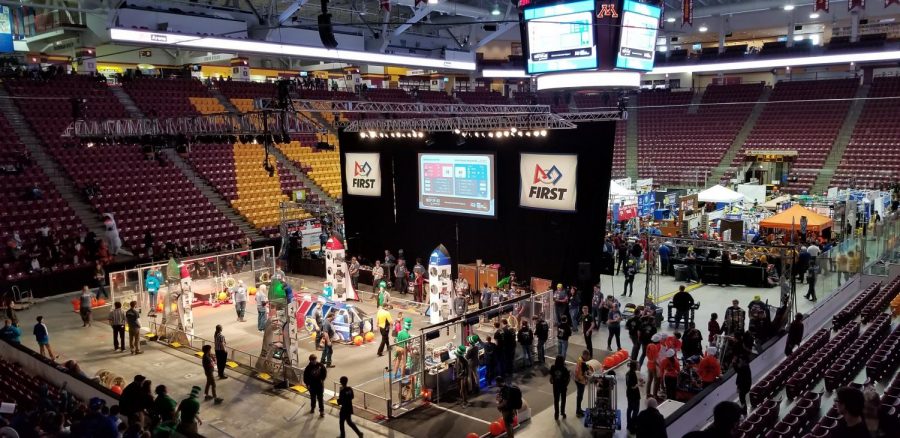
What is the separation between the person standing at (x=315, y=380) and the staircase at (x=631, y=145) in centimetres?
2880

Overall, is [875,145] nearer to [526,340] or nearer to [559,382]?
[526,340]

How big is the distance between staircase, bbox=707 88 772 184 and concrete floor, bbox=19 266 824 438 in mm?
16796

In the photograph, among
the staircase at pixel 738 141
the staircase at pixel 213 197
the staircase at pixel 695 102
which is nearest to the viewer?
the staircase at pixel 213 197

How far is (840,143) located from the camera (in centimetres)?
3353

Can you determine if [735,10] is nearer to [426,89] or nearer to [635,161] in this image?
[635,161]

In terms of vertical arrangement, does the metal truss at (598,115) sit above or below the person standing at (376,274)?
above

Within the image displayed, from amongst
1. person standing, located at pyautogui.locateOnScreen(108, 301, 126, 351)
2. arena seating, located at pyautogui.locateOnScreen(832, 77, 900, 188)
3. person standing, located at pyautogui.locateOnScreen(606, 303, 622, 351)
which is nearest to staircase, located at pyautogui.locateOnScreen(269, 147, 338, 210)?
person standing, located at pyautogui.locateOnScreen(108, 301, 126, 351)

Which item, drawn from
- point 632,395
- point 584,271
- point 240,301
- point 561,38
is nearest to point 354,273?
point 240,301

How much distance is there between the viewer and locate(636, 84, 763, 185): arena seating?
36.2 meters

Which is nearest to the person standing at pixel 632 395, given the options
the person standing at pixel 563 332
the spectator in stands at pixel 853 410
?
the person standing at pixel 563 332

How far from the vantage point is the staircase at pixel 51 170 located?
22.6m

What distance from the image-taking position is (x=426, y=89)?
44.9m

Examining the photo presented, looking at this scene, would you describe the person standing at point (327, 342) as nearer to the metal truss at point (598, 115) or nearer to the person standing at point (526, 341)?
the person standing at point (526, 341)

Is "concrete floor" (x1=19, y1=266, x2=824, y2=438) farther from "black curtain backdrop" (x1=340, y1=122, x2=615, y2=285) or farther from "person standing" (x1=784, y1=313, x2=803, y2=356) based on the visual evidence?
"person standing" (x1=784, y1=313, x2=803, y2=356)
